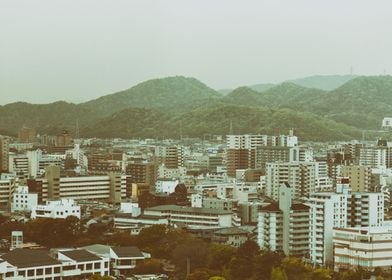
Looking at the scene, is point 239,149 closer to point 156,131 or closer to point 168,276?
point 168,276

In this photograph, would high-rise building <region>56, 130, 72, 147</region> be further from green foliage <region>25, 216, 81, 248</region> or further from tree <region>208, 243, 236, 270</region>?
tree <region>208, 243, 236, 270</region>

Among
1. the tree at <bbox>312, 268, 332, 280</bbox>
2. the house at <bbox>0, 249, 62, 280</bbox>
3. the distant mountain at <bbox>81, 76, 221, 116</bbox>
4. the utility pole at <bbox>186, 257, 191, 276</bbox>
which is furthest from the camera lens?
the distant mountain at <bbox>81, 76, 221, 116</bbox>

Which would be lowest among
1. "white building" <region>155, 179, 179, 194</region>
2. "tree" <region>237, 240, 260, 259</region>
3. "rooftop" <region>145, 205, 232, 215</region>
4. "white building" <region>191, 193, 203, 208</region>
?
"tree" <region>237, 240, 260, 259</region>

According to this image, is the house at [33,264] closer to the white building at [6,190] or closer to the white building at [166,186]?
the white building at [6,190]

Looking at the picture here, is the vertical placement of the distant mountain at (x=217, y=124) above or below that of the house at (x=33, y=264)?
above

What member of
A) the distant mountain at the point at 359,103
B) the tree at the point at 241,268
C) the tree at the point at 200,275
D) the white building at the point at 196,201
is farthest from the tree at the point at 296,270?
the distant mountain at the point at 359,103

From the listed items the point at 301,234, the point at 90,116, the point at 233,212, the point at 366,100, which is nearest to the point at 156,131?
the point at 90,116

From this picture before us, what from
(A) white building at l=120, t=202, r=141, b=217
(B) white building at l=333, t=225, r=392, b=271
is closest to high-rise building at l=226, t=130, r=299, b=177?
(A) white building at l=120, t=202, r=141, b=217
